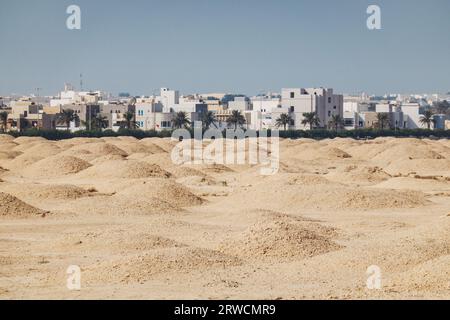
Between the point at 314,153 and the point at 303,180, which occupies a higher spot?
the point at 303,180

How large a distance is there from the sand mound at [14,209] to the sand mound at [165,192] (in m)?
4.56

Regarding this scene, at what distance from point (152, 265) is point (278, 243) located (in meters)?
4.44

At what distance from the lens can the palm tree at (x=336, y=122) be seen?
391ft

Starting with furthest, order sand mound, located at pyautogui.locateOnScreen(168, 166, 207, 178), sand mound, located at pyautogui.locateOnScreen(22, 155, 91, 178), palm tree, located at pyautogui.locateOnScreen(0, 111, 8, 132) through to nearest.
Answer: palm tree, located at pyautogui.locateOnScreen(0, 111, 8, 132), sand mound, located at pyautogui.locateOnScreen(22, 155, 91, 178), sand mound, located at pyautogui.locateOnScreen(168, 166, 207, 178)

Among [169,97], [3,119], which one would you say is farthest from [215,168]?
[169,97]

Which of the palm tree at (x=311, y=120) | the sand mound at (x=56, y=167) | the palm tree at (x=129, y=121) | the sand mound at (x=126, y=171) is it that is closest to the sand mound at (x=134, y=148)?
the sand mound at (x=56, y=167)

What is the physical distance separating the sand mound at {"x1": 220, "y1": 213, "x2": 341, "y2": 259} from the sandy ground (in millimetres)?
39

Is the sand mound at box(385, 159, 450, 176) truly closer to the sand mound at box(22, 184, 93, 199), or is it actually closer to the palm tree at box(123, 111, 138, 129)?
the sand mound at box(22, 184, 93, 199)

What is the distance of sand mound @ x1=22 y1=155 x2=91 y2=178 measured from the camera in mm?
48906

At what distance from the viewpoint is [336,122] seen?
390 feet

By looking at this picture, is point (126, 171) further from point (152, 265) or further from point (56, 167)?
point (152, 265)

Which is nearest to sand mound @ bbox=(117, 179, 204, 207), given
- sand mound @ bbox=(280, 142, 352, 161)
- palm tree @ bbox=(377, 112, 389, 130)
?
sand mound @ bbox=(280, 142, 352, 161)

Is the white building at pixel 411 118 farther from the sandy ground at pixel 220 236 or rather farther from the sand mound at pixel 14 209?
the sand mound at pixel 14 209

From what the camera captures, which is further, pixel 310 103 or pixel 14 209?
pixel 310 103
